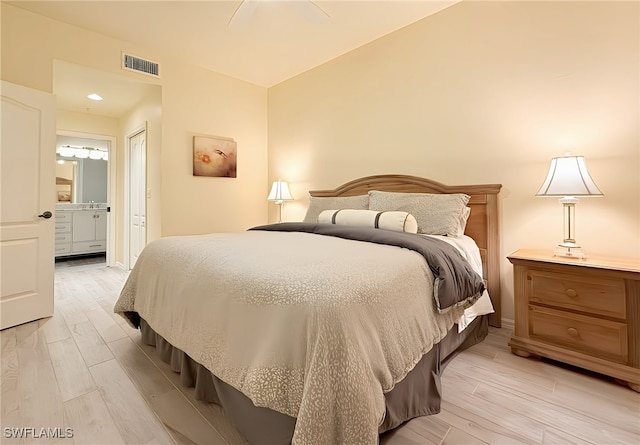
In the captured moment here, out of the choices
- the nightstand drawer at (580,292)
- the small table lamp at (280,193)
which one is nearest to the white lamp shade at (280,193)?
the small table lamp at (280,193)

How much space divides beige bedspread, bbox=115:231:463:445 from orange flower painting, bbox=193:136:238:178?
96.5 inches

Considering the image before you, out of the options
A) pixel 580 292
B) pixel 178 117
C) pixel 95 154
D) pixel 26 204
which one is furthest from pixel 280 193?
pixel 95 154

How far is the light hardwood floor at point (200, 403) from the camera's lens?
123cm

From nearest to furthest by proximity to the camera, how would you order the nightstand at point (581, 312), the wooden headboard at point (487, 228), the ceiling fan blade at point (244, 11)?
1. the nightstand at point (581, 312)
2. the ceiling fan blade at point (244, 11)
3. the wooden headboard at point (487, 228)

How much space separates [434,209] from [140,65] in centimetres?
349

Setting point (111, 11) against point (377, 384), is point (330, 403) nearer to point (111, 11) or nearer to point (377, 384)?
point (377, 384)

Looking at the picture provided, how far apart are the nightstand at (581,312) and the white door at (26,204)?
3.77 metres

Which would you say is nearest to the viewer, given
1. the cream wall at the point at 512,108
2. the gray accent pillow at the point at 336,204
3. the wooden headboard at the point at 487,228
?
the cream wall at the point at 512,108

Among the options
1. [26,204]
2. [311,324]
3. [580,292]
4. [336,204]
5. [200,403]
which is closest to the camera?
[311,324]

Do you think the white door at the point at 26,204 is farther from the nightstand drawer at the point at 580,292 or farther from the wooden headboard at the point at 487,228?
the nightstand drawer at the point at 580,292

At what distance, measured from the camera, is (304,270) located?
3.69 ft

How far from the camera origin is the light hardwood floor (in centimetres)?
123

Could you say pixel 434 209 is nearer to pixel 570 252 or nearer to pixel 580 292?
pixel 570 252

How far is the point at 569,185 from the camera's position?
176 cm
